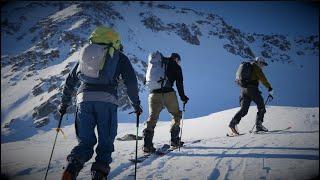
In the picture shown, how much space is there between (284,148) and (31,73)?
52.2m

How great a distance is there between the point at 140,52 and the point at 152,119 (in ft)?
179

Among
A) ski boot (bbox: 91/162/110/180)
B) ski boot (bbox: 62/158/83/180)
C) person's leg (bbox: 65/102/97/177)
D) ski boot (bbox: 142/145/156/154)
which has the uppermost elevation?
person's leg (bbox: 65/102/97/177)

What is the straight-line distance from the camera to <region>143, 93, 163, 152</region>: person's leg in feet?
21.7

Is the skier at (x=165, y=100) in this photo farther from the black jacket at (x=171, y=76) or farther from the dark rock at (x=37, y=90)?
the dark rock at (x=37, y=90)

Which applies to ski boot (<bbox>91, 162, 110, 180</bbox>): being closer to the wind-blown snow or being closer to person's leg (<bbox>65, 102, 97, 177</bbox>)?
person's leg (<bbox>65, 102, 97, 177</bbox>)

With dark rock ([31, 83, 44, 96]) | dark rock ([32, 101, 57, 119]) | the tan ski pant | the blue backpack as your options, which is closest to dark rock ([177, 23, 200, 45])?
dark rock ([31, 83, 44, 96])

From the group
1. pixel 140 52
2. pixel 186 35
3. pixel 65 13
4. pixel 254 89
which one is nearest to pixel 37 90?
pixel 140 52

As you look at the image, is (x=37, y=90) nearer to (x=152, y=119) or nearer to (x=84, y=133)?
(x=152, y=119)

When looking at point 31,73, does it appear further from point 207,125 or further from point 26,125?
point 207,125

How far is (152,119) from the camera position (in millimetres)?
6715

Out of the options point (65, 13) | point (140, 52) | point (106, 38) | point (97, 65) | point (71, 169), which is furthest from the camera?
point (65, 13)

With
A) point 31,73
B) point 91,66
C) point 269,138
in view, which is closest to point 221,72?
point 31,73

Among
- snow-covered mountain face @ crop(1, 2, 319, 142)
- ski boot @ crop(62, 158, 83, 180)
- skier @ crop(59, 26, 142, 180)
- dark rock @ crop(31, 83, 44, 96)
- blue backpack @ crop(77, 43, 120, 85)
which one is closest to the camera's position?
ski boot @ crop(62, 158, 83, 180)

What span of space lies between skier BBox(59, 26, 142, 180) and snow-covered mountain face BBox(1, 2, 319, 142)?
112 feet
